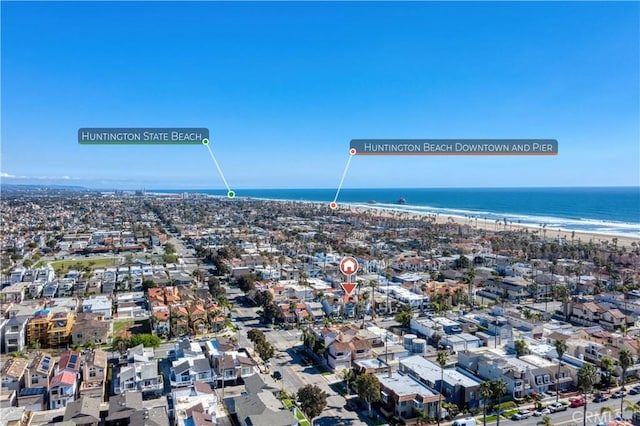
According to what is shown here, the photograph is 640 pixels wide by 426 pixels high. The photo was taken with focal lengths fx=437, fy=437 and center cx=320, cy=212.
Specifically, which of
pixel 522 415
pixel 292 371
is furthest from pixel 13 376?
pixel 522 415

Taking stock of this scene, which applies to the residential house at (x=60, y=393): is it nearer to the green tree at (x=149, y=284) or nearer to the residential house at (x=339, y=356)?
the residential house at (x=339, y=356)

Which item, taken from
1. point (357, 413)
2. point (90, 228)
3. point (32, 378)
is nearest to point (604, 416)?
point (357, 413)

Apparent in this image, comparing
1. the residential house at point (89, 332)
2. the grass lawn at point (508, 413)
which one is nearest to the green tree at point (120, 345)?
the residential house at point (89, 332)

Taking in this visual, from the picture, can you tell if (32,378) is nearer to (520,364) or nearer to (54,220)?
(520,364)

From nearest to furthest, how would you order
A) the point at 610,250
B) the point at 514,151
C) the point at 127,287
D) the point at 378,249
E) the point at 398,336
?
the point at 514,151 < the point at 398,336 < the point at 127,287 < the point at 610,250 < the point at 378,249

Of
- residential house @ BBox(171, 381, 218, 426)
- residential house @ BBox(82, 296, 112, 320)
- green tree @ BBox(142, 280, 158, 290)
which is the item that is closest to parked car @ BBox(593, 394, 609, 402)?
residential house @ BBox(171, 381, 218, 426)

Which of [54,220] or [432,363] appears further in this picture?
[54,220]

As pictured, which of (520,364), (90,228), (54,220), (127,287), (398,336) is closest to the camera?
(520,364)

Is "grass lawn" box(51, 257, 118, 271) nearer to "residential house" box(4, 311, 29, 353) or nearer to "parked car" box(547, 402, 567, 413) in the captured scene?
"residential house" box(4, 311, 29, 353)
